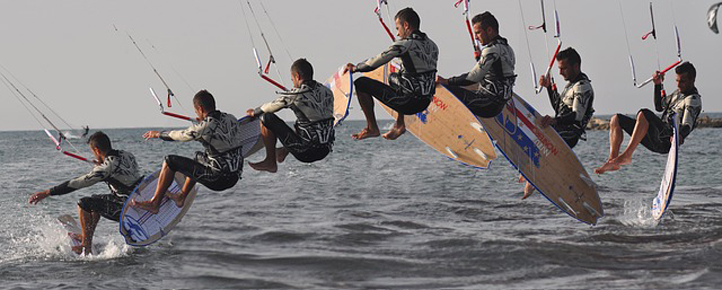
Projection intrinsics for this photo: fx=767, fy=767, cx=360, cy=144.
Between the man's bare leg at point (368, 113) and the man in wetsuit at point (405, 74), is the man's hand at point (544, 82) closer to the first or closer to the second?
the man in wetsuit at point (405, 74)

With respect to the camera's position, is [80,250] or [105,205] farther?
[80,250]

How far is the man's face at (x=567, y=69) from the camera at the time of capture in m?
11.5

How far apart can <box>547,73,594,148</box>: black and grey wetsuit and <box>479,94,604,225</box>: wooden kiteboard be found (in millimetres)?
672

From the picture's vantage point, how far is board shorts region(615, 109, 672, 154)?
463 inches

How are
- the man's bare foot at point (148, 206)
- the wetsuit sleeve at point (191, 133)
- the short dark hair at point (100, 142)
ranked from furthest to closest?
Answer: the short dark hair at point (100, 142) < the man's bare foot at point (148, 206) < the wetsuit sleeve at point (191, 133)

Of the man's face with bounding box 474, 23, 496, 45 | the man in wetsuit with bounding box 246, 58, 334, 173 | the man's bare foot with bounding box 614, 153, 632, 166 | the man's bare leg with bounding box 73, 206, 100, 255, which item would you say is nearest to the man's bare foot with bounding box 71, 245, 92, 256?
the man's bare leg with bounding box 73, 206, 100, 255

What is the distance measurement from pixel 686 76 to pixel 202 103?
7.16 m

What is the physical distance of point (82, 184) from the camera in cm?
1043

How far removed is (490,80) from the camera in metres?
10.8

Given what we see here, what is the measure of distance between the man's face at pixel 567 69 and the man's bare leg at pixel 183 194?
18.6 feet

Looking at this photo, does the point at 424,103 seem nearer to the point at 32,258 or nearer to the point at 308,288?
the point at 308,288

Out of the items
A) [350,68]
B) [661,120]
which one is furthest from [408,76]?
[661,120]

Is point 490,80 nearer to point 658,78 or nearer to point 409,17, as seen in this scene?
point 409,17

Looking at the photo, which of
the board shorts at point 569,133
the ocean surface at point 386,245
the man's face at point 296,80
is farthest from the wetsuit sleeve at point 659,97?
the man's face at point 296,80
